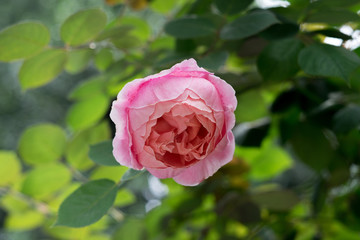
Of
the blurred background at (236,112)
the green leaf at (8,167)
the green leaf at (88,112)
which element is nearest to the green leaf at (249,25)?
the blurred background at (236,112)

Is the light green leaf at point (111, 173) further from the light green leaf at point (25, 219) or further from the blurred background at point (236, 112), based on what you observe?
the light green leaf at point (25, 219)

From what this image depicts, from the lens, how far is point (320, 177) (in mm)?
650

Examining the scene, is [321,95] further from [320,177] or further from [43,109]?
[43,109]

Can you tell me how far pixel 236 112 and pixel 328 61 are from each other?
21cm

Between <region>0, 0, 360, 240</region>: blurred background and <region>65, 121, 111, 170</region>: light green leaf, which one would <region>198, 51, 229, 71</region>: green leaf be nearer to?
<region>0, 0, 360, 240</region>: blurred background

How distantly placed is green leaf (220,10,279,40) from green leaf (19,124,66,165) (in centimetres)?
28

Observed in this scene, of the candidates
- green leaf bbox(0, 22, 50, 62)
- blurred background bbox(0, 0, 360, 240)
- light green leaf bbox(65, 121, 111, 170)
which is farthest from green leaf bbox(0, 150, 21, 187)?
green leaf bbox(0, 22, 50, 62)

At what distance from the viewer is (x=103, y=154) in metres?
0.36

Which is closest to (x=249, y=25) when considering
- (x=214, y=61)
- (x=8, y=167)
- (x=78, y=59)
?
(x=214, y=61)

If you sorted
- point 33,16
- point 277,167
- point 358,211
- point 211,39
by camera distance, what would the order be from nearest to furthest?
point 211,39 → point 358,211 → point 277,167 → point 33,16

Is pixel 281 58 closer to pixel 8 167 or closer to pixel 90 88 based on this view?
pixel 90 88

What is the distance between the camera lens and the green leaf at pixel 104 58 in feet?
1.90

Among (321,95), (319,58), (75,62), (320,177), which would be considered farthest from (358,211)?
(75,62)

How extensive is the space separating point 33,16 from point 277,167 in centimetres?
434
